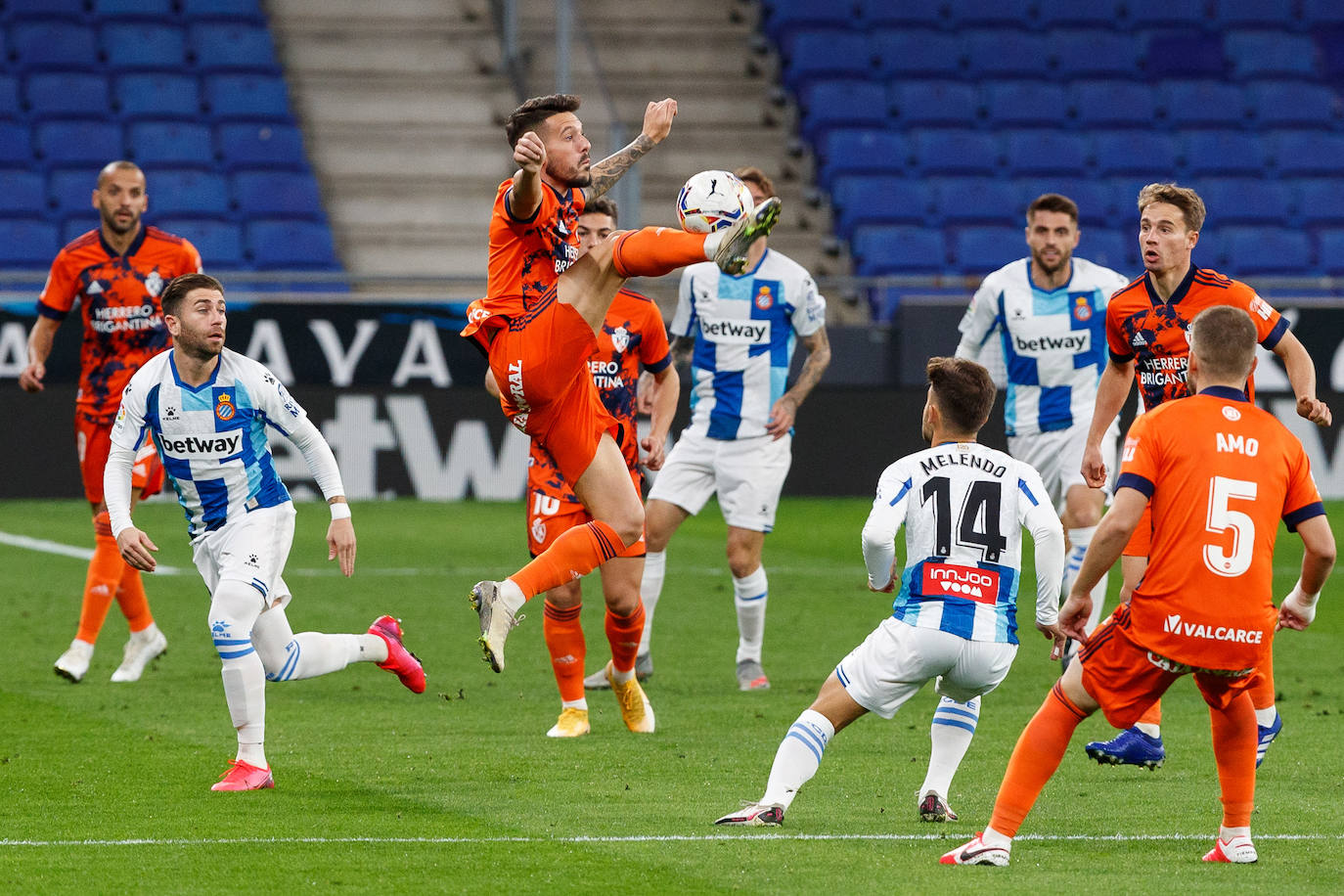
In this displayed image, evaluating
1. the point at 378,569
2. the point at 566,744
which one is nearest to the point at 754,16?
the point at 378,569

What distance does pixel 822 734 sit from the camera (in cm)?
539

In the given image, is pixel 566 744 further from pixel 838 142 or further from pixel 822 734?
→ pixel 838 142

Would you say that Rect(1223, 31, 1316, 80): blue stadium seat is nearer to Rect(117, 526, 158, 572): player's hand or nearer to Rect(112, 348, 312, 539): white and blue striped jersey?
Rect(112, 348, 312, 539): white and blue striped jersey

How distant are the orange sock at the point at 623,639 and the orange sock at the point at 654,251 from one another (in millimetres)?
1908

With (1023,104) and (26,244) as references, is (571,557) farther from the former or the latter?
(1023,104)

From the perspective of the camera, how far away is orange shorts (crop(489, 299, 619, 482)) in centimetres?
614

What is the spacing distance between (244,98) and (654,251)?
1480 cm

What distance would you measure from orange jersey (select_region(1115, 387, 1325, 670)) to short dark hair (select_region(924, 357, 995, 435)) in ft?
1.77

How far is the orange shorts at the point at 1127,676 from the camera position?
199 inches

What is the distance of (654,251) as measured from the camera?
5887 millimetres

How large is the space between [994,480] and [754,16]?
1799 centimetres

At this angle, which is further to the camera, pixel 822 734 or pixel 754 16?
pixel 754 16

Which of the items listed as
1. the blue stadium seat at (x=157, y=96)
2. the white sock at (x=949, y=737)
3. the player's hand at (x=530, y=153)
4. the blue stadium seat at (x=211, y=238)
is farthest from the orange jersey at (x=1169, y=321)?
the blue stadium seat at (x=157, y=96)

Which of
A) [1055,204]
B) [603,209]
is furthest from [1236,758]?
[1055,204]
